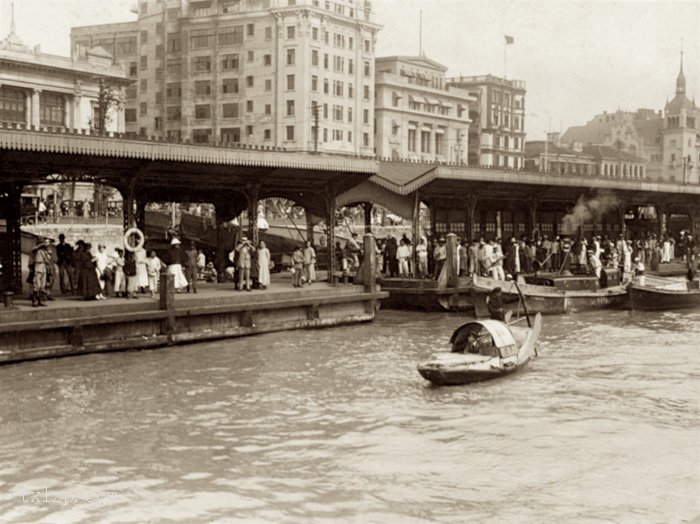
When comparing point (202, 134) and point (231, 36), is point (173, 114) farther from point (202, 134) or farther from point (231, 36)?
point (231, 36)

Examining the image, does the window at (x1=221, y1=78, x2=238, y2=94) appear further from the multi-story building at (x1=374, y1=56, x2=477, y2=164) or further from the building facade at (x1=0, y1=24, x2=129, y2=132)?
the building facade at (x1=0, y1=24, x2=129, y2=132)

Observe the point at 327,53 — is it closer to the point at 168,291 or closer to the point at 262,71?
the point at 262,71

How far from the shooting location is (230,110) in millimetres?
85312

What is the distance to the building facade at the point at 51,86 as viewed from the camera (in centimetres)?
6175

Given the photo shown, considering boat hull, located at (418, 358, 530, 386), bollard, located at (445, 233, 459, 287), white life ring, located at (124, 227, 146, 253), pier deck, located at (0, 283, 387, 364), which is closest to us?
boat hull, located at (418, 358, 530, 386)

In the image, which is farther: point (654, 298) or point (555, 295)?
point (654, 298)

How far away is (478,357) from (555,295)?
1276 centimetres

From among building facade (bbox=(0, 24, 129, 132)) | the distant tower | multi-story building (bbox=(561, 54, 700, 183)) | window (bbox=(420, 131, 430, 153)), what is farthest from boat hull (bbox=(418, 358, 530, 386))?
multi-story building (bbox=(561, 54, 700, 183))

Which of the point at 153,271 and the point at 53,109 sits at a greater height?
the point at 53,109

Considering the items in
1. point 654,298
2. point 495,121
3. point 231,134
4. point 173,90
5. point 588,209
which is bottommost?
point 654,298

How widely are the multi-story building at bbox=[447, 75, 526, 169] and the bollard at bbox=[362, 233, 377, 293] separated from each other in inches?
3257

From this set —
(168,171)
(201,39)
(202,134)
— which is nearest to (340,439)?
(168,171)

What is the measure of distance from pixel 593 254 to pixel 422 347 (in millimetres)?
13768

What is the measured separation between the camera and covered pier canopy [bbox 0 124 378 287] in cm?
2158
